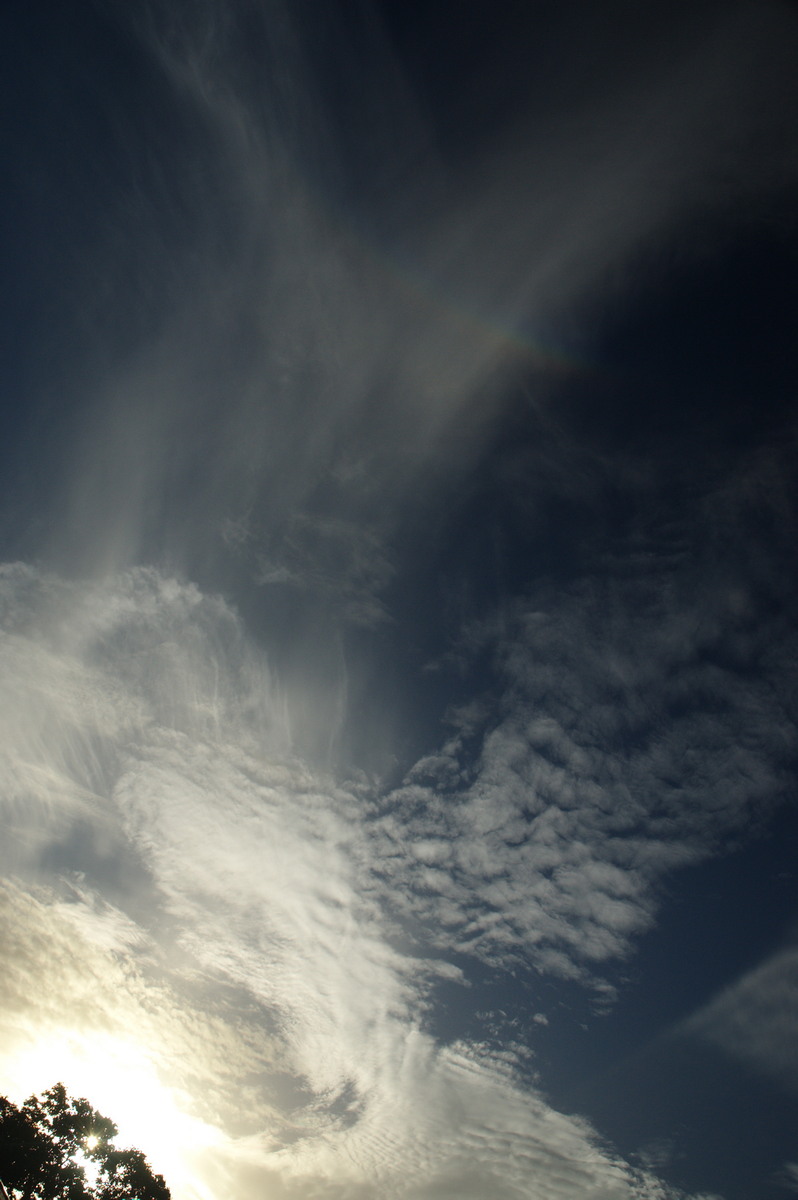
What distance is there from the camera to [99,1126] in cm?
5050

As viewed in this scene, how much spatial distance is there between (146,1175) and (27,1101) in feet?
33.0

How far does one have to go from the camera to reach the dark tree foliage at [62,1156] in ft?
157

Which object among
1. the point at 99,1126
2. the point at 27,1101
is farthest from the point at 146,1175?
the point at 27,1101

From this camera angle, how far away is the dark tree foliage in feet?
157

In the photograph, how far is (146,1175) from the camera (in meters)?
50.2

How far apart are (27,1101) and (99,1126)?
541 cm

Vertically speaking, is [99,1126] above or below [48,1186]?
above

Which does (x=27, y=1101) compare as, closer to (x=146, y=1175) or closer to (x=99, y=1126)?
(x=99, y=1126)

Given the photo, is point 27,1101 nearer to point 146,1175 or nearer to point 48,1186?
point 48,1186

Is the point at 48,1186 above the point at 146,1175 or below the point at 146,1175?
below

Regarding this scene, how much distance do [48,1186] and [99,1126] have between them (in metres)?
4.15

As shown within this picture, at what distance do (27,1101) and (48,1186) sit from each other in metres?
5.48

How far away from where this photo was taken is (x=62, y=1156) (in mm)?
48969
